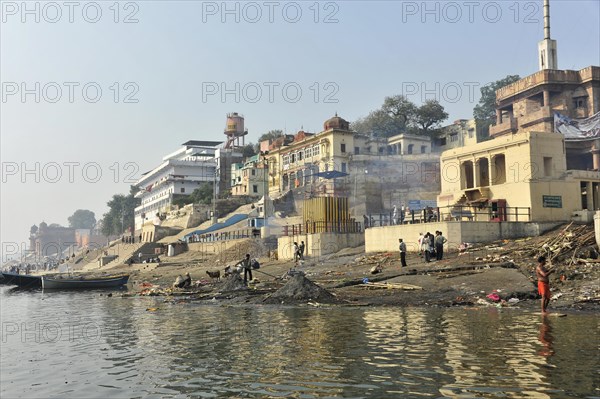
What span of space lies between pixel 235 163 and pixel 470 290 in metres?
73.0

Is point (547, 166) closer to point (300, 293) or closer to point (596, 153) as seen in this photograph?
point (300, 293)

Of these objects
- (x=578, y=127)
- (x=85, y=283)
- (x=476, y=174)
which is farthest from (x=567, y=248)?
(x=578, y=127)

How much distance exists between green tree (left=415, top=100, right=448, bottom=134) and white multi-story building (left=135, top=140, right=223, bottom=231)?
33.4m

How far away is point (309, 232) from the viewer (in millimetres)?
35219

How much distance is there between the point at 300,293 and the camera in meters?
18.6

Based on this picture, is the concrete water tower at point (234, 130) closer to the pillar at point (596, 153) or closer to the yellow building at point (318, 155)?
the yellow building at point (318, 155)

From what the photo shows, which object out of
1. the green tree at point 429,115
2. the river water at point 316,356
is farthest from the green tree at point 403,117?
the river water at point 316,356

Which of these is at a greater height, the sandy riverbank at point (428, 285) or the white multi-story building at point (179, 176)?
the white multi-story building at point (179, 176)

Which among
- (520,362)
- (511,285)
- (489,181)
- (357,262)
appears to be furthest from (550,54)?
(520,362)

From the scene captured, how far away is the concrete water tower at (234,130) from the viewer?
94.8 metres

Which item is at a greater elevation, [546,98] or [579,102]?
[546,98]

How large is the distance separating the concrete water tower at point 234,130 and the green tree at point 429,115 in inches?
1294

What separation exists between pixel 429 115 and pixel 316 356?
6967cm

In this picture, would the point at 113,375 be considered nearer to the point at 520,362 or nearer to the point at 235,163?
the point at 520,362
